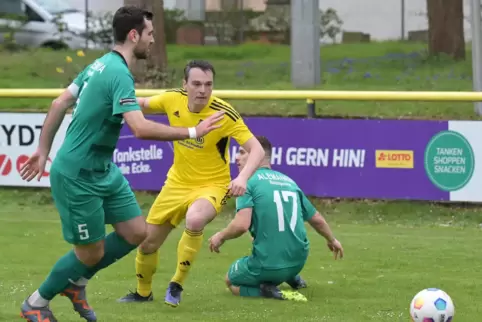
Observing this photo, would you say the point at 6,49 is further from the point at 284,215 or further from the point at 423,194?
the point at 284,215

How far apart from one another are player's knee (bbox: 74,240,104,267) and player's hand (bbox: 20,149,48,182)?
1.80 ft

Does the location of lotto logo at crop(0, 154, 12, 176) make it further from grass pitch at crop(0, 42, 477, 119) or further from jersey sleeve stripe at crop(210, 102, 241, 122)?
jersey sleeve stripe at crop(210, 102, 241, 122)

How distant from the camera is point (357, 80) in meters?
19.5

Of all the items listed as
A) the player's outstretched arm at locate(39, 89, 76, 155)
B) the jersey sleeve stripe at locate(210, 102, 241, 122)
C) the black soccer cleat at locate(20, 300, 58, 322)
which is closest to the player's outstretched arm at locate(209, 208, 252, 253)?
the jersey sleeve stripe at locate(210, 102, 241, 122)

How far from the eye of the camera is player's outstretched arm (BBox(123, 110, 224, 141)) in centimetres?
614

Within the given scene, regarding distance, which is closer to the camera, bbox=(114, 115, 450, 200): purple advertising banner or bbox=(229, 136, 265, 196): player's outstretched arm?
bbox=(229, 136, 265, 196): player's outstretched arm

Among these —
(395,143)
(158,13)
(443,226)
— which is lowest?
(443,226)

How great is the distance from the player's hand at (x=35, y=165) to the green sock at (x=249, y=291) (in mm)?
1977

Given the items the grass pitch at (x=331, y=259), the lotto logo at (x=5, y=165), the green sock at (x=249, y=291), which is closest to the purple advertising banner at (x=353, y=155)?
the grass pitch at (x=331, y=259)

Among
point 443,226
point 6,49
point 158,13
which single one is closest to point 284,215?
point 443,226

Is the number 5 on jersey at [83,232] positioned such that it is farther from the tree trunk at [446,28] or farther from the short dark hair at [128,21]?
the tree trunk at [446,28]

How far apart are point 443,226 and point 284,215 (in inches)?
184

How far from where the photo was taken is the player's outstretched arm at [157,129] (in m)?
6.14

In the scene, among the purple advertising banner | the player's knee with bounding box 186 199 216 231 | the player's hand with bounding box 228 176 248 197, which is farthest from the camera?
the purple advertising banner
